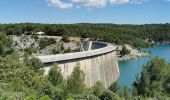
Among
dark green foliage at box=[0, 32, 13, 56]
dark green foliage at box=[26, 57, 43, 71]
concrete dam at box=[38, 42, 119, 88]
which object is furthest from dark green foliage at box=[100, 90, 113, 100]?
dark green foliage at box=[0, 32, 13, 56]

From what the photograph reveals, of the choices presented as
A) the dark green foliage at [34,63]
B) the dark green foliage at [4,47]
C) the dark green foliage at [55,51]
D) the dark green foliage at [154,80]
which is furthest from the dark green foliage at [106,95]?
the dark green foliage at [55,51]

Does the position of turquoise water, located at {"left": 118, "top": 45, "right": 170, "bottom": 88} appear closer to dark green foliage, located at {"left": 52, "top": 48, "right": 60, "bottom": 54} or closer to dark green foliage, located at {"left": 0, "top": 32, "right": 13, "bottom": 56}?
dark green foliage, located at {"left": 52, "top": 48, "right": 60, "bottom": 54}

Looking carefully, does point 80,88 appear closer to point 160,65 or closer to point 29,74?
point 29,74

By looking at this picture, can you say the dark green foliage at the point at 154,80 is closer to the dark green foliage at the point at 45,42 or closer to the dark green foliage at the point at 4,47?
the dark green foliage at the point at 4,47

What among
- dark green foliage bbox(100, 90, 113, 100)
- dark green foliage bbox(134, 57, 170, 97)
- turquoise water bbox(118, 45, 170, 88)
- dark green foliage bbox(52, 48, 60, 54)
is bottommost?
turquoise water bbox(118, 45, 170, 88)

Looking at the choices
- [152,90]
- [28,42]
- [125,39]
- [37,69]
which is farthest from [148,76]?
[125,39]

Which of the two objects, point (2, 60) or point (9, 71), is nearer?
point (9, 71)
